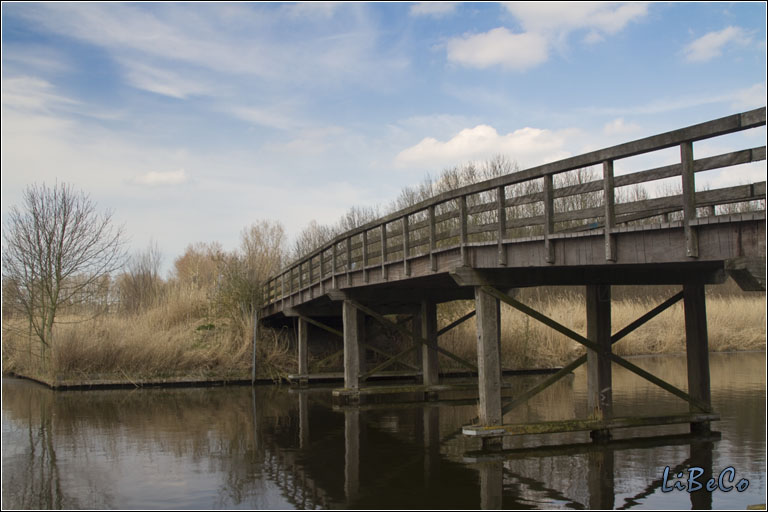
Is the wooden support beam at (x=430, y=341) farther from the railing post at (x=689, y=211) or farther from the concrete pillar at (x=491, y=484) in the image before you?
the railing post at (x=689, y=211)

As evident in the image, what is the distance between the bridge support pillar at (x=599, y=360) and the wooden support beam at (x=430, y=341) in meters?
7.10

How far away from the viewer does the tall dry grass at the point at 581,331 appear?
27.6 m

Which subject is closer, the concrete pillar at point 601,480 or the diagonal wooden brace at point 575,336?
the concrete pillar at point 601,480

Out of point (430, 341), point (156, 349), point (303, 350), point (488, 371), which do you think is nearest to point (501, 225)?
point (488, 371)

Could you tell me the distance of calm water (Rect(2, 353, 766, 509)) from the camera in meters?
9.73

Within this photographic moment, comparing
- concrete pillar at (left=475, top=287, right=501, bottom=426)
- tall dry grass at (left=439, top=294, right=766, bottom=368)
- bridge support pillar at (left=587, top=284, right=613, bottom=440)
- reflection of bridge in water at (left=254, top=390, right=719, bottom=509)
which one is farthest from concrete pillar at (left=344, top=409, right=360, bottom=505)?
tall dry grass at (left=439, top=294, right=766, bottom=368)

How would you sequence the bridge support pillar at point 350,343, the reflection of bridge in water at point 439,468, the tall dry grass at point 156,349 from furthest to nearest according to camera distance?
the tall dry grass at point 156,349, the bridge support pillar at point 350,343, the reflection of bridge in water at point 439,468

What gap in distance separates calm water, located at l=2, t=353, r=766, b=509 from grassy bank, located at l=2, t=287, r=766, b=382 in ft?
17.1

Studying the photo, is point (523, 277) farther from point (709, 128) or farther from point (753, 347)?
point (753, 347)

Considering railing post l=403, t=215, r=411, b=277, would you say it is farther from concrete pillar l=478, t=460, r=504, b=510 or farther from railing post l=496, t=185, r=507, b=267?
concrete pillar l=478, t=460, r=504, b=510

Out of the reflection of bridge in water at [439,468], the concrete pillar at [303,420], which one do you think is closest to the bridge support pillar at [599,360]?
the reflection of bridge in water at [439,468]

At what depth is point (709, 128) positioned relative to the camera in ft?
29.9

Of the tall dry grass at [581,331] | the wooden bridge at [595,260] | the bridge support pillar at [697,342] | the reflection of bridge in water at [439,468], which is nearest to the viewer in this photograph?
the wooden bridge at [595,260]

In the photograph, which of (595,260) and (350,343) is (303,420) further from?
(595,260)
